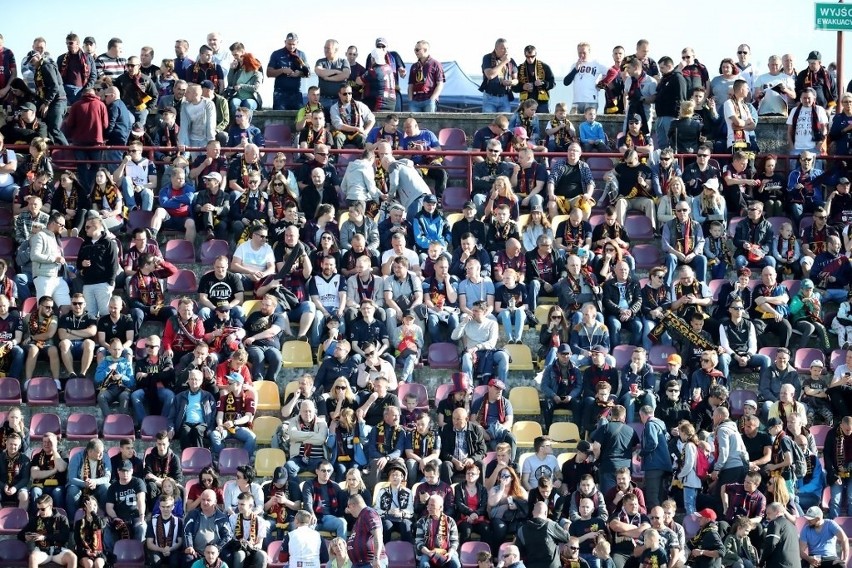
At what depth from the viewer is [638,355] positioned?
21266 mm

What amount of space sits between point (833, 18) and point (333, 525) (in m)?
11.0

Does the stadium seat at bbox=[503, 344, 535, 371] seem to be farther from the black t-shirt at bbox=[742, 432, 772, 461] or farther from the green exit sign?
the green exit sign

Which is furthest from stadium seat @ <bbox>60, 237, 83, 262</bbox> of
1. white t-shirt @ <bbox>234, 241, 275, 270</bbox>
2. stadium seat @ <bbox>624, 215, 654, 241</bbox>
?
stadium seat @ <bbox>624, 215, 654, 241</bbox>

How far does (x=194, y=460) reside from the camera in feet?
67.5

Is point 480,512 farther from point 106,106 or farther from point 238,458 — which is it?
point 106,106

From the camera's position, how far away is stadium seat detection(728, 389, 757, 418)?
21.8 m

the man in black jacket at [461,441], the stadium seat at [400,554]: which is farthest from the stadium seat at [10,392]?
the man in black jacket at [461,441]

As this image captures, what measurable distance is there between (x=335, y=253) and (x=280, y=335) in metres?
1.33

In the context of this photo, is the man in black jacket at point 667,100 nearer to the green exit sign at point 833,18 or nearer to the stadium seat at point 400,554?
the green exit sign at point 833,18

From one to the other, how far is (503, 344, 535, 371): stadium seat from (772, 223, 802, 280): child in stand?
12.1ft

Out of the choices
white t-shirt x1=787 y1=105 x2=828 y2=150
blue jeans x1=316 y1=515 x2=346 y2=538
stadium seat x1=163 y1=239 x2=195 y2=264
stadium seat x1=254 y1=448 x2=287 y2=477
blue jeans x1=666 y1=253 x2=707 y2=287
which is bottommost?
blue jeans x1=316 y1=515 x2=346 y2=538

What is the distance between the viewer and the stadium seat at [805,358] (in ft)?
73.4

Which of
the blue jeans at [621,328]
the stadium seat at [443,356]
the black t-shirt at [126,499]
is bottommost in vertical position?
the black t-shirt at [126,499]

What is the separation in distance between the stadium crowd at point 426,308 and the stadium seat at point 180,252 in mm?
34
